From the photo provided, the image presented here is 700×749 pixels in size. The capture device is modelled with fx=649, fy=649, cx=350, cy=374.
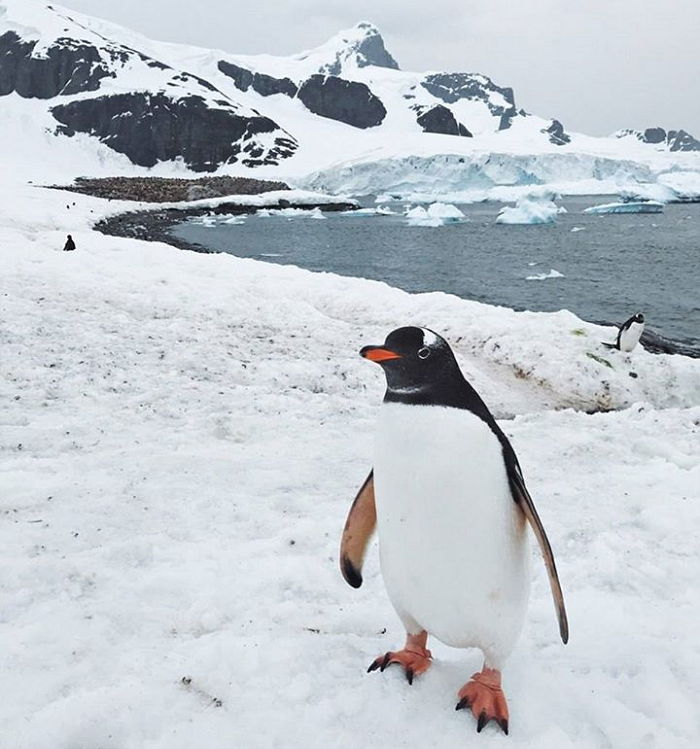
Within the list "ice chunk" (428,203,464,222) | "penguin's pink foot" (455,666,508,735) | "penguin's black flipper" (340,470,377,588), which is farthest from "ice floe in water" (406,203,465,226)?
"penguin's pink foot" (455,666,508,735)

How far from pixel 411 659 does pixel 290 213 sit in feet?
217

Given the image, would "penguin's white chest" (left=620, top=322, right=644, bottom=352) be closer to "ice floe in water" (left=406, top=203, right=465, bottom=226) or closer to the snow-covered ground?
the snow-covered ground

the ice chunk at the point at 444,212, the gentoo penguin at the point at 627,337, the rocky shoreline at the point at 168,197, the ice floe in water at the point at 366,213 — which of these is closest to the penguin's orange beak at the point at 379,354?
the gentoo penguin at the point at 627,337

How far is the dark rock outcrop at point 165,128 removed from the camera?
115688 mm

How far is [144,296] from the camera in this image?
11.0 metres

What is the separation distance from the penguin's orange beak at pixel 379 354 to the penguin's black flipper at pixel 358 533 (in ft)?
2.27

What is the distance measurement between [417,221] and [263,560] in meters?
49.7

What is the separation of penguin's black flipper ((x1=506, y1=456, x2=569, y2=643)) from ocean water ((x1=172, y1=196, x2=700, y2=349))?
14.4m

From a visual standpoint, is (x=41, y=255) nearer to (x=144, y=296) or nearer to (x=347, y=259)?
(x=144, y=296)

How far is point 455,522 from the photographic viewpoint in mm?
2494

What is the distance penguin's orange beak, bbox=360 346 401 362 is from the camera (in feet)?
8.02

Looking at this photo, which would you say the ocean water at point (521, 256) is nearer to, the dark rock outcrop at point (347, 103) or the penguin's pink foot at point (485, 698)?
→ the penguin's pink foot at point (485, 698)

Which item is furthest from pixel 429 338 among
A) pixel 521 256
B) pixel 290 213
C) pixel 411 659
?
pixel 290 213

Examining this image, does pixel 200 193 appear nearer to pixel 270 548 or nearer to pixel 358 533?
pixel 270 548
